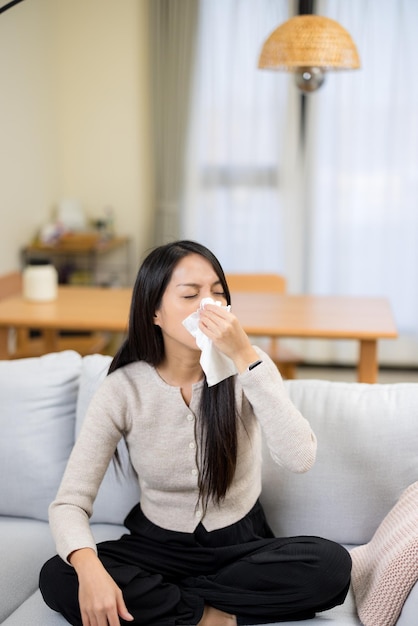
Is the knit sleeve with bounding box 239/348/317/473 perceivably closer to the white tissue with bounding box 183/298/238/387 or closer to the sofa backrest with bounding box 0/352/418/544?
the white tissue with bounding box 183/298/238/387

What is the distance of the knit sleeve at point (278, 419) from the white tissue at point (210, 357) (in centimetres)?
5

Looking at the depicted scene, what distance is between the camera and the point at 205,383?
1722 mm

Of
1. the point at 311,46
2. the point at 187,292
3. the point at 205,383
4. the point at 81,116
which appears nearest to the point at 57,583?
the point at 205,383

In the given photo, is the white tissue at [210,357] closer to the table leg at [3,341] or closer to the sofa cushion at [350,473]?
the sofa cushion at [350,473]

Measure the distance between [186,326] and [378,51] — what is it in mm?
3323

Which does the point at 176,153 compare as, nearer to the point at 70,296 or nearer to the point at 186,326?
the point at 70,296

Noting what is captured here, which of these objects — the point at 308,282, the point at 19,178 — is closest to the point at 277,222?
the point at 308,282

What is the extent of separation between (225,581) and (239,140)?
3489mm

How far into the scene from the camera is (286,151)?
4.65 metres

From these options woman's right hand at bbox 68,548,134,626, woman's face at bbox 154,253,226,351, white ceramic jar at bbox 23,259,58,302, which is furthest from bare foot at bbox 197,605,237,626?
white ceramic jar at bbox 23,259,58,302

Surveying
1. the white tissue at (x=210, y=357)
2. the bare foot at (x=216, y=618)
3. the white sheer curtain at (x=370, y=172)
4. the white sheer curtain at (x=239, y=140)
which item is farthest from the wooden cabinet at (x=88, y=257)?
the bare foot at (x=216, y=618)

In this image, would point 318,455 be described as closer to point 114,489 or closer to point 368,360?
point 114,489

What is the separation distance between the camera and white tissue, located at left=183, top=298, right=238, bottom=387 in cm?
158

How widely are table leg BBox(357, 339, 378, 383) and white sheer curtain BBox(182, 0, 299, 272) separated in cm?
183
